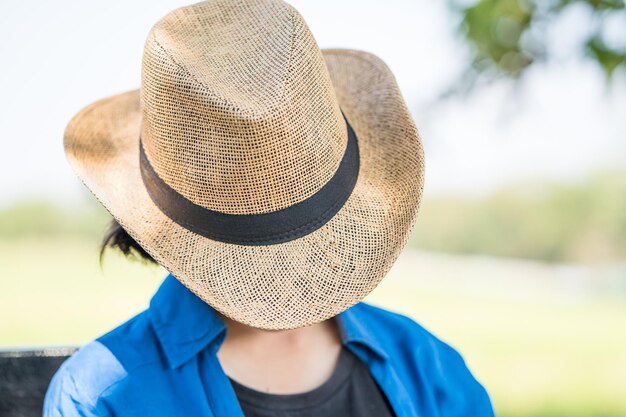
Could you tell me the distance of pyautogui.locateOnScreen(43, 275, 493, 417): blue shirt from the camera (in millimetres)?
1533

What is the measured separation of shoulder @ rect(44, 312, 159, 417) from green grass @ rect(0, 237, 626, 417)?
174cm

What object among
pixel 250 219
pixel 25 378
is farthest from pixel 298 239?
pixel 25 378

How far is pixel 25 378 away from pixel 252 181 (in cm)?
84

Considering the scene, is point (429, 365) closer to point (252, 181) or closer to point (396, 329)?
point (396, 329)

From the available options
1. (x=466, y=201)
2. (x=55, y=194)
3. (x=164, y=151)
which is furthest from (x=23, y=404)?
(x=466, y=201)

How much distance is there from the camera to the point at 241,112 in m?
1.41

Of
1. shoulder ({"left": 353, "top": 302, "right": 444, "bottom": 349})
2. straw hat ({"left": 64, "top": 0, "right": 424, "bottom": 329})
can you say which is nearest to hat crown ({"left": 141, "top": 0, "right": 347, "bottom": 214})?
straw hat ({"left": 64, "top": 0, "right": 424, "bottom": 329})

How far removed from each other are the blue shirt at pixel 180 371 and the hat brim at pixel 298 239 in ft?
0.60

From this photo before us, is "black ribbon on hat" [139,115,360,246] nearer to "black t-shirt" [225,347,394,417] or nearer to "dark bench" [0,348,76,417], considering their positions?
"black t-shirt" [225,347,394,417]

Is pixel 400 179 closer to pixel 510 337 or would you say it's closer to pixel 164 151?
pixel 164 151

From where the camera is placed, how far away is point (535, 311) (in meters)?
14.6

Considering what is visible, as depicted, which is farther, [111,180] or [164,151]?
[111,180]

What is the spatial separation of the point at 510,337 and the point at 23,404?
9.56m

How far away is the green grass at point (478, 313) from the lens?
284 inches
